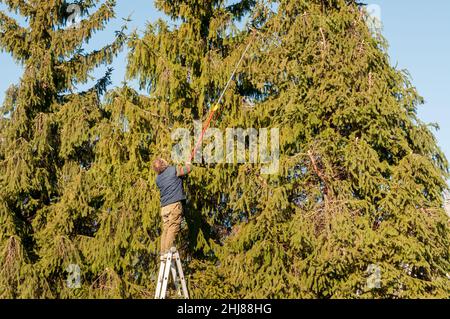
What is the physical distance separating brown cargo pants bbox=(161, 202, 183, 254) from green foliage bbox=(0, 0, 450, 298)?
2289mm

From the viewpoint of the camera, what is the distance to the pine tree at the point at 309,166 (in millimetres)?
10180

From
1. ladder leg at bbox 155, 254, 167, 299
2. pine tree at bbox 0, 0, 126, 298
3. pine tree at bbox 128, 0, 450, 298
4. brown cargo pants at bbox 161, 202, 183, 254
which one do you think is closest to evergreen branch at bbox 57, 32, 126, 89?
pine tree at bbox 0, 0, 126, 298

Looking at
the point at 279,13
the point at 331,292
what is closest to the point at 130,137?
the point at 279,13

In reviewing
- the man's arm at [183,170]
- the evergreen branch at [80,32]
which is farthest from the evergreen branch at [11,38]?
the man's arm at [183,170]

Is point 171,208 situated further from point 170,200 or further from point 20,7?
point 20,7

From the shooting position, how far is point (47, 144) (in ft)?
45.0

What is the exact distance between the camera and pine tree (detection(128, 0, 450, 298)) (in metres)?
10.2

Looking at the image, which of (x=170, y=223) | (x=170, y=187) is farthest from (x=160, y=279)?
(x=170, y=187)

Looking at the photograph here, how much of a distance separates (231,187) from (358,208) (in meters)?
2.56

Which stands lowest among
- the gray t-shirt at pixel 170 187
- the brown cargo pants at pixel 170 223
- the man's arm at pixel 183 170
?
the brown cargo pants at pixel 170 223

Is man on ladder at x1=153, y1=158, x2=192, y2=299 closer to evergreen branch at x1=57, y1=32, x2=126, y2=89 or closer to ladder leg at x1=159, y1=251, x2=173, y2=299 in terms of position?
ladder leg at x1=159, y1=251, x2=173, y2=299

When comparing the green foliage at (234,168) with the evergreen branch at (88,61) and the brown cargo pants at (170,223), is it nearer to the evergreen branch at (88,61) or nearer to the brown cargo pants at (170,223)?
the evergreen branch at (88,61)

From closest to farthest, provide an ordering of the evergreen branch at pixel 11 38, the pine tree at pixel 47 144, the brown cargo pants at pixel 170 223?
the brown cargo pants at pixel 170 223 < the pine tree at pixel 47 144 < the evergreen branch at pixel 11 38

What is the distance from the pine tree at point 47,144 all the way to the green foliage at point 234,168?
4 cm
